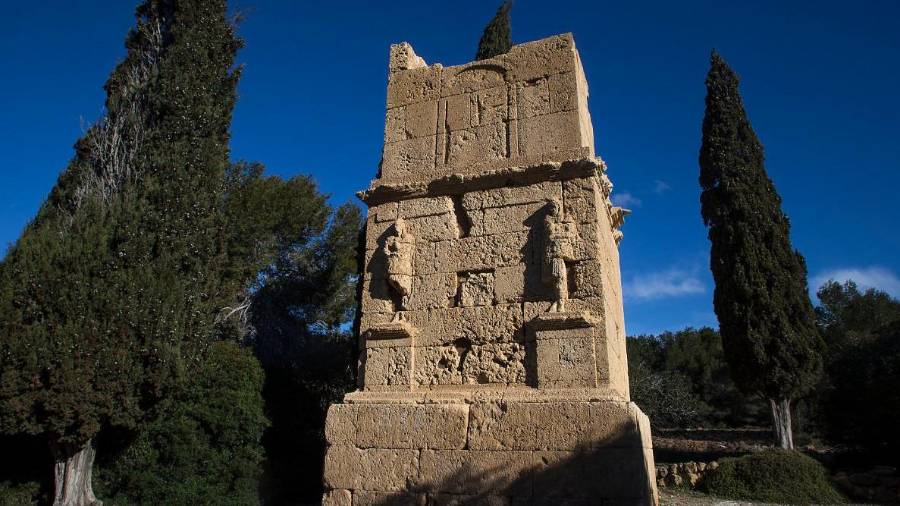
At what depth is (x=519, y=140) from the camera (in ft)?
19.7

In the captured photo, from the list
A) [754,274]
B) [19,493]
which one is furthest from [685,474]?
[19,493]

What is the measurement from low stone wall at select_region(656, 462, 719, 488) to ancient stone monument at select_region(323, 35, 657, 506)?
296 inches

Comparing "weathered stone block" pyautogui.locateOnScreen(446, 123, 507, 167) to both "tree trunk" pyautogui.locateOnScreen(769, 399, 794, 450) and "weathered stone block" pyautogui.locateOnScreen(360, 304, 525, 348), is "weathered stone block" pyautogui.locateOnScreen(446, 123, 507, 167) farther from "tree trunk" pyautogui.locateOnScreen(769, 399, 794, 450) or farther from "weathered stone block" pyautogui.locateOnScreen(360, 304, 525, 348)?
"tree trunk" pyautogui.locateOnScreen(769, 399, 794, 450)

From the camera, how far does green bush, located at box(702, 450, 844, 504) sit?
11.2m

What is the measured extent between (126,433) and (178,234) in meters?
3.52

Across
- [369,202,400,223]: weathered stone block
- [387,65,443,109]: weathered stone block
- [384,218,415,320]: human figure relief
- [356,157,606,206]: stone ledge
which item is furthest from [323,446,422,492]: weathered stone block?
[387,65,443,109]: weathered stone block

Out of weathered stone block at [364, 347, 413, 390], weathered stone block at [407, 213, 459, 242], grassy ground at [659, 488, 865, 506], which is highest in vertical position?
weathered stone block at [407, 213, 459, 242]

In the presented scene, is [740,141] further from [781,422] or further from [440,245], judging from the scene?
[440,245]

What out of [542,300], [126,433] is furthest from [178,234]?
[542,300]

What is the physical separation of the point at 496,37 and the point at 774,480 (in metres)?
10.9

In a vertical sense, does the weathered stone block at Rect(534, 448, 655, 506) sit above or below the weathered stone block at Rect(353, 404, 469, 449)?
below

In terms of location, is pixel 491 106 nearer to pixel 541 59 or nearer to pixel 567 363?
pixel 541 59

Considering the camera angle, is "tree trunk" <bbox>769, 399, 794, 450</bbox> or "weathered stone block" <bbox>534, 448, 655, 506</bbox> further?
"tree trunk" <bbox>769, 399, 794, 450</bbox>

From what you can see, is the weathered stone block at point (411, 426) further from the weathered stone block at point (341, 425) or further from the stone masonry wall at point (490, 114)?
the stone masonry wall at point (490, 114)
